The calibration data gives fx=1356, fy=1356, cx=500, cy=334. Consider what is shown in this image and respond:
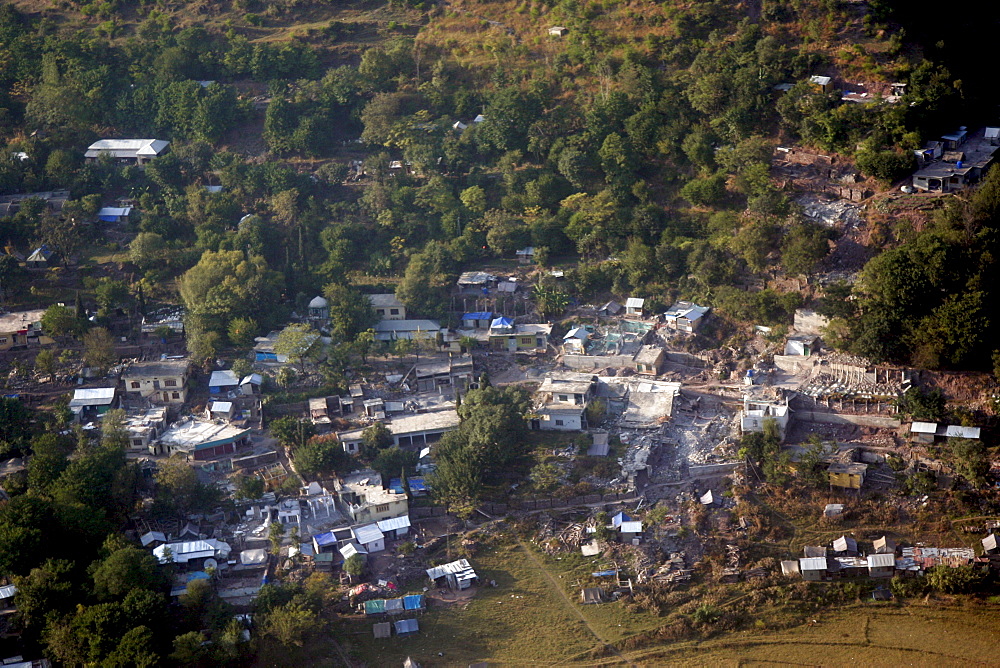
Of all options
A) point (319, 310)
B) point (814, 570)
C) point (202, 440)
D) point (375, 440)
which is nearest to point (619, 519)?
point (814, 570)

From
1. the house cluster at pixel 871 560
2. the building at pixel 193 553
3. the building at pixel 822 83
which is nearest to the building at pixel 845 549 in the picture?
the house cluster at pixel 871 560

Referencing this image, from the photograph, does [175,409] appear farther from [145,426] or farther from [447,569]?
[447,569]

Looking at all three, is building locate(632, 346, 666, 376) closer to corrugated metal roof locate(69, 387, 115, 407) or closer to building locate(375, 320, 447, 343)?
building locate(375, 320, 447, 343)

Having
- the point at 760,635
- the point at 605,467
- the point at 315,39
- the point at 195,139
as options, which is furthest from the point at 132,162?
the point at 760,635

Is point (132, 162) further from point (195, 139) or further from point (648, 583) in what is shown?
point (648, 583)

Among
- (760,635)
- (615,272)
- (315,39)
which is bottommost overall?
(760,635)

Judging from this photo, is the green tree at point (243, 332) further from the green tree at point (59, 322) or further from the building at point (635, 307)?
the building at point (635, 307)
